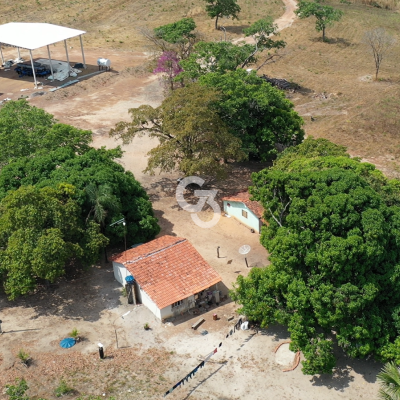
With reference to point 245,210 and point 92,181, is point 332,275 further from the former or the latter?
point 92,181

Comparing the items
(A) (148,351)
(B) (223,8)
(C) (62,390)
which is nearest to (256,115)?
(A) (148,351)

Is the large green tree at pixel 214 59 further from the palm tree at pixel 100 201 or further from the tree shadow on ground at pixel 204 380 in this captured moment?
the tree shadow on ground at pixel 204 380

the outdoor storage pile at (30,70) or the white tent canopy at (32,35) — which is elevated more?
the white tent canopy at (32,35)

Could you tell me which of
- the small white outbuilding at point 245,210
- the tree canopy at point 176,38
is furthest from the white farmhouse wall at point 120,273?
the tree canopy at point 176,38

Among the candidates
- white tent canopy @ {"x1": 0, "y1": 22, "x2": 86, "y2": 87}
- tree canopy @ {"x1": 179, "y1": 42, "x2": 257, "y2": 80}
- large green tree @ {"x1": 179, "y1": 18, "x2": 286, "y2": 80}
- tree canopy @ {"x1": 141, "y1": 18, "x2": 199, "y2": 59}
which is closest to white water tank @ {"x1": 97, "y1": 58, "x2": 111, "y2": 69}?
white tent canopy @ {"x1": 0, "y1": 22, "x2": 86, "y2": 87}

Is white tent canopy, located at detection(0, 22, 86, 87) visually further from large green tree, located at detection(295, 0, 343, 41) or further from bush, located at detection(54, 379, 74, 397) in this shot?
bush, located at detection(54, 379, 74, 397)

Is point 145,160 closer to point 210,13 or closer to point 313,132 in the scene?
point 313,132
